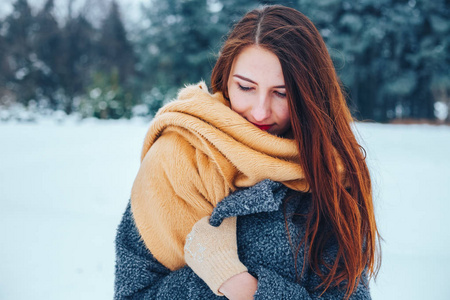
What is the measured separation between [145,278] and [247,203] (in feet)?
1.32

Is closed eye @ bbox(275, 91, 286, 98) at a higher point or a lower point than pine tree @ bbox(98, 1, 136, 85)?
higher

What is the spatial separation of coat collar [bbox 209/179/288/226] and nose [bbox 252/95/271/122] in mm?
236

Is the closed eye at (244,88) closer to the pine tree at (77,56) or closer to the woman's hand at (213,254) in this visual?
the woman's hand at (213,254)

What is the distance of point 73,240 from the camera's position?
2959 mm

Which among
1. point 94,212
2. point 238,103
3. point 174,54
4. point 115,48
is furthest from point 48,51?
point 238,103

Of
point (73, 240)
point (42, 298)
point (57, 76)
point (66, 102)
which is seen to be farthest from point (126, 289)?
point (57, 76)

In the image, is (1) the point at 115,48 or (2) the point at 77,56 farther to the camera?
(1) the point at 115,48

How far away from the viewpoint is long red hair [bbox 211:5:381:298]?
1.18 metres

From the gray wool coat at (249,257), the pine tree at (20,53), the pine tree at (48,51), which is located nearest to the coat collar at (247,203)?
the gray wool coat at (249,257)

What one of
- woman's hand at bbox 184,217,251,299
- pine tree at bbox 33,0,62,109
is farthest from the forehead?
pine tree at bbox 33,0,62,109

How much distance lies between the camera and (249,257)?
3.74 feet

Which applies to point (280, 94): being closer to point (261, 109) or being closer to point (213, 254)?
point (261, 109)

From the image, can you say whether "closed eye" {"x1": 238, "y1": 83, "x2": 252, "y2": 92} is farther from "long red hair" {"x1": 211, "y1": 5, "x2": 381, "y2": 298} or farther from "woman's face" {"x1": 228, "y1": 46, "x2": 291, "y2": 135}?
"long red hair" {"x1": 211, "y1": 5, "x2": 381, "y2": 298}

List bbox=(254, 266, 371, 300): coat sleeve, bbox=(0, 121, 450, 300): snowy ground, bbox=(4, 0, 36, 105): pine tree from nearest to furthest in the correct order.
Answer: bbox=(254, 266, 371, 300): coat sleeve
bbox=(0, 121, 450, 300): snowy ground
bbox=(4, 0, 36, 105): pine tree
